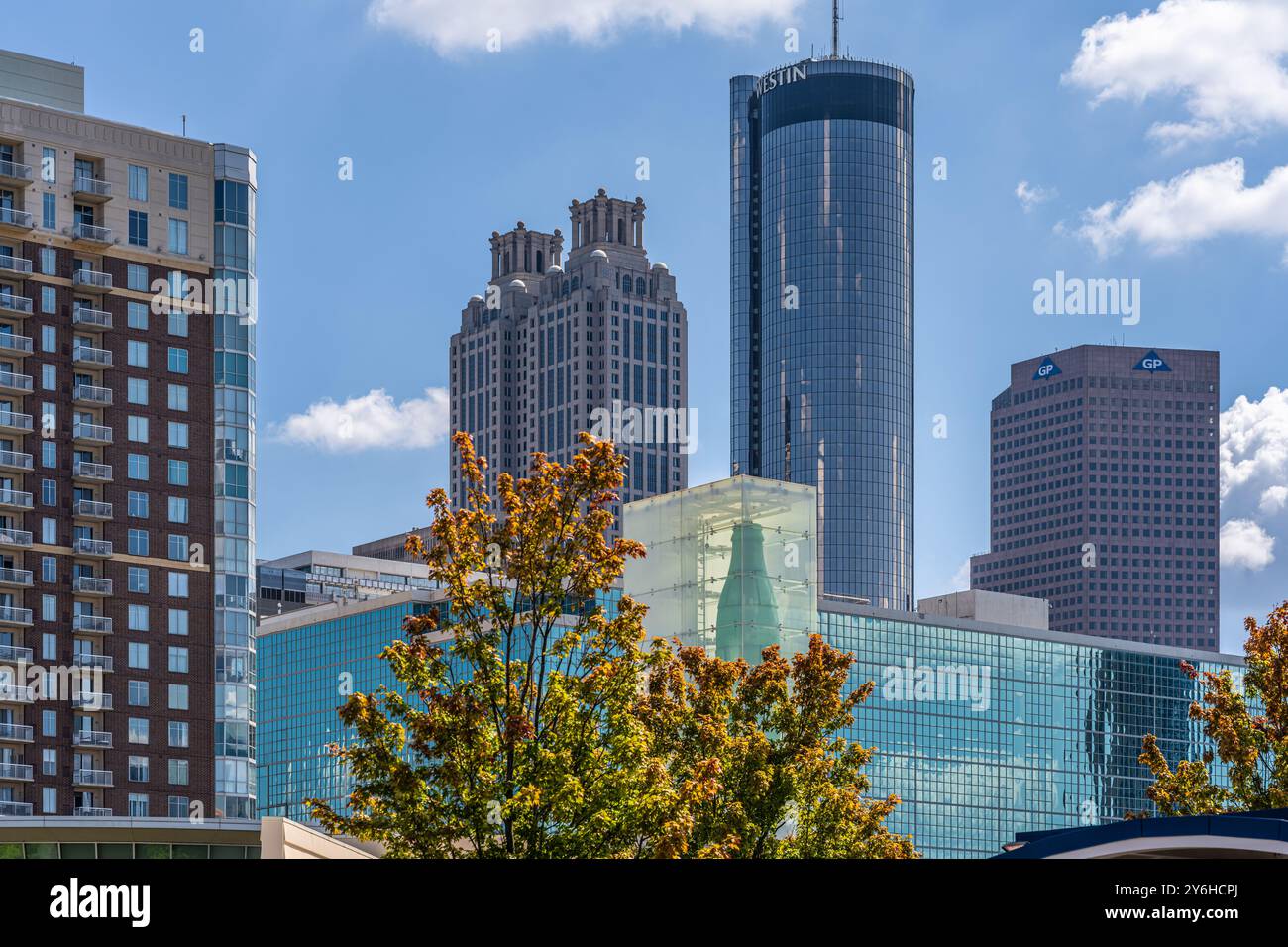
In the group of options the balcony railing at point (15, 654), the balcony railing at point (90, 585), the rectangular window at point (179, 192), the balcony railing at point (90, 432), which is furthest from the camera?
the rectangular window at point (179, 192)

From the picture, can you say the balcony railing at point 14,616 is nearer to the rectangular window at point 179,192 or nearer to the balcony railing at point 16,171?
the balcony railing at point 16,171

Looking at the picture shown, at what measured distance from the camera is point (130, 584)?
13100 centimetres

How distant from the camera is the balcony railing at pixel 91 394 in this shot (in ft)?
429

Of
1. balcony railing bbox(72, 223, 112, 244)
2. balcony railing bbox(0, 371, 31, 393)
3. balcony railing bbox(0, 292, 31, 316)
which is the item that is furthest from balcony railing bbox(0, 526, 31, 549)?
balcony railing bbox(72, 223, 112, 244)

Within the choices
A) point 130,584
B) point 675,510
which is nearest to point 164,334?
point 130,584

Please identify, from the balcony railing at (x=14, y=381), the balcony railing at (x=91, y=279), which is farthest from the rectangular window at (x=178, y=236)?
the balcony railing at (x=14, y=381)

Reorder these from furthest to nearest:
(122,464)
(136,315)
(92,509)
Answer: (136,315)
(122,464)
(92,509)

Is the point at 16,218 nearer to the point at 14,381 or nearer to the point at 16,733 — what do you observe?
the point at 14,381

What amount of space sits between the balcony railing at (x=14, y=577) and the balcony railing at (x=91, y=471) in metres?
7.23

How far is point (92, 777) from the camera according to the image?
124 metres

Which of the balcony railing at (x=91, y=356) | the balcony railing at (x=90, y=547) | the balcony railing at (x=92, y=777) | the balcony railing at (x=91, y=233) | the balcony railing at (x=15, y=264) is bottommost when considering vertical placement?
the balcony railing at (x=92, y=777)

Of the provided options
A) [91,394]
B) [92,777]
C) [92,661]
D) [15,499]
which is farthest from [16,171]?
[92,777]

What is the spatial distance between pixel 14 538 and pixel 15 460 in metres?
5.07
